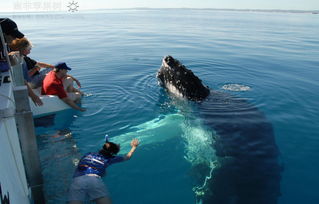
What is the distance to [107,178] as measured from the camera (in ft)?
22.1

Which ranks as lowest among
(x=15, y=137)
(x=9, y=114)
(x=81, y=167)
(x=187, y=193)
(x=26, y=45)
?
(x=187, y=193)

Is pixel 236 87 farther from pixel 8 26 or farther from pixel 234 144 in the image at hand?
pixel 8 26

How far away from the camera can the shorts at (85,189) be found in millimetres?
5297

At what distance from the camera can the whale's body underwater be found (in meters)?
6.37

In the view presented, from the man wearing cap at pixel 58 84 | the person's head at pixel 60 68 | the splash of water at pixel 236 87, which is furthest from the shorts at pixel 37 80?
the splash of water at pixel 236 87

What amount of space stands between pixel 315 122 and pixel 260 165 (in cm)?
449

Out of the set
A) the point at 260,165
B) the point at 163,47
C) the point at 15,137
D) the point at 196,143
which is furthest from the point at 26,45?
the point at 163,47

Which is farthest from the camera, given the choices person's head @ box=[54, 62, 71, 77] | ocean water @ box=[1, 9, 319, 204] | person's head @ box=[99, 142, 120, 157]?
person's head @ box=[54, 62, 71, 77]

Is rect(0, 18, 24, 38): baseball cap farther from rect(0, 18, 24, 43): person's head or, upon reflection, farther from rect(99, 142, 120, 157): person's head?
rect(99, 142, 120, 157): person's head

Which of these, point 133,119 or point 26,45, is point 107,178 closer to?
point 133,119

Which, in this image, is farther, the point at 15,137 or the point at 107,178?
the point at 107,178

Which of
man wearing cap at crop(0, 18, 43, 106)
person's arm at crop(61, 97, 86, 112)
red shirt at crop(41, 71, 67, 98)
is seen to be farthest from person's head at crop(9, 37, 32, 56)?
person's arm at crop(61, 97, 86, 112)

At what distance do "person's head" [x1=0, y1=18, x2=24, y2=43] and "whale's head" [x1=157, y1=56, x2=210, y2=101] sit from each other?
213 inches

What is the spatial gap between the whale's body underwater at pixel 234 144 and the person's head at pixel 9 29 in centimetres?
542
